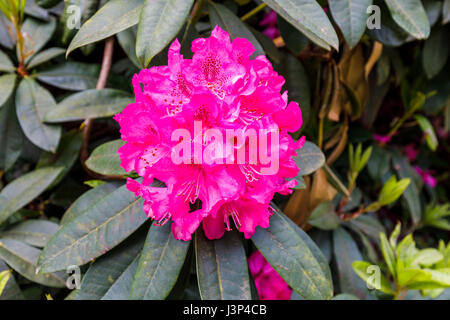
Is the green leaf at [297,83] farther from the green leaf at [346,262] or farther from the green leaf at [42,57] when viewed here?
the green leaf at [42,57]

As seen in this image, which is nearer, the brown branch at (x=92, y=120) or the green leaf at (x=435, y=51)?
the brown branch at (x=92, y=120)

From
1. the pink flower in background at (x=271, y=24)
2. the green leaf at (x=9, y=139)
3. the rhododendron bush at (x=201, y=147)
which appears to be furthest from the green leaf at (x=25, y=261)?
the pink flower in background at (x=271, y=24)

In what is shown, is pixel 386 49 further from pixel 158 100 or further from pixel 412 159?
pixel 158 100

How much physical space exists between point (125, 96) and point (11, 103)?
40cm

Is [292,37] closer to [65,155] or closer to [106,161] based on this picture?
[106,161]

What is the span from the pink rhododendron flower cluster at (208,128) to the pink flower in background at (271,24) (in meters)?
0.64

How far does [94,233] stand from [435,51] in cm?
135

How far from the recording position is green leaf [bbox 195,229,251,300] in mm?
711

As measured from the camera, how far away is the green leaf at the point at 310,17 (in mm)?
662

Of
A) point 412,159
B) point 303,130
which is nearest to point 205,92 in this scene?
point 303,130

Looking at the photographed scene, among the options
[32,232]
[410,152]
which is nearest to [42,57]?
[32,232]

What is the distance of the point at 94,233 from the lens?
30.0 inches
